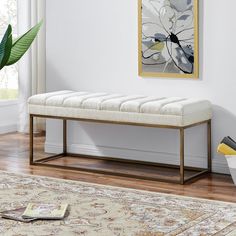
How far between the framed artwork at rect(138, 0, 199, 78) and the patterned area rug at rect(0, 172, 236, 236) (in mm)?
1129

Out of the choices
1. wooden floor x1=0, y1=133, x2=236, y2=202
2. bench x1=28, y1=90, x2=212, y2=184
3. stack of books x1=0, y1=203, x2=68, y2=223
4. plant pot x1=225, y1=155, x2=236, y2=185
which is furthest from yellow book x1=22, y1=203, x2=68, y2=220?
plant pot x1=225, y1=155, x2=236, y2=185

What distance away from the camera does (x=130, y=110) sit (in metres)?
4.85

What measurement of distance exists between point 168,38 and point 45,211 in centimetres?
186

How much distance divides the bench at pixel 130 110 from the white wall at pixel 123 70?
5.0 inches

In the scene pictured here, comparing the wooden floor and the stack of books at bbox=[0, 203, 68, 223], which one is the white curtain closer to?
the wooden floor

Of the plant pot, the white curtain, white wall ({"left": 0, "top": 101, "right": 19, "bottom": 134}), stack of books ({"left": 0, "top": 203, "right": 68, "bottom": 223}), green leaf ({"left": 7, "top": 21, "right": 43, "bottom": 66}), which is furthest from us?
white wall ({"left": 0, "top": 101, "right": 19, "bottom": 134})

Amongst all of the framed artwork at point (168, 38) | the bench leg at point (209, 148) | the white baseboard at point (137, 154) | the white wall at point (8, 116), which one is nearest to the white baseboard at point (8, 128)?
the white wall at point (8, 116)

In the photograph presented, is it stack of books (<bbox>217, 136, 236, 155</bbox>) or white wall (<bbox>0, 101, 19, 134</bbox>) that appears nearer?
stack of books (<bbox>217, 136, 236, 155</bbox>)

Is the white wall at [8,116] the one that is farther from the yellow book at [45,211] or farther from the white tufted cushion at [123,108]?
the yellow book at [45,211]

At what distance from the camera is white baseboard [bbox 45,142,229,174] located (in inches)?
201

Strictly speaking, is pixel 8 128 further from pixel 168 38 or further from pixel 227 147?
pixel 227 147

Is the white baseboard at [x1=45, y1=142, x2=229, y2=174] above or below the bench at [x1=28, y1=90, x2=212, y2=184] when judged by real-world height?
below

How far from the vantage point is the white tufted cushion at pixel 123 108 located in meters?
4.70

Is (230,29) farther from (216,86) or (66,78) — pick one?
(66,78)
